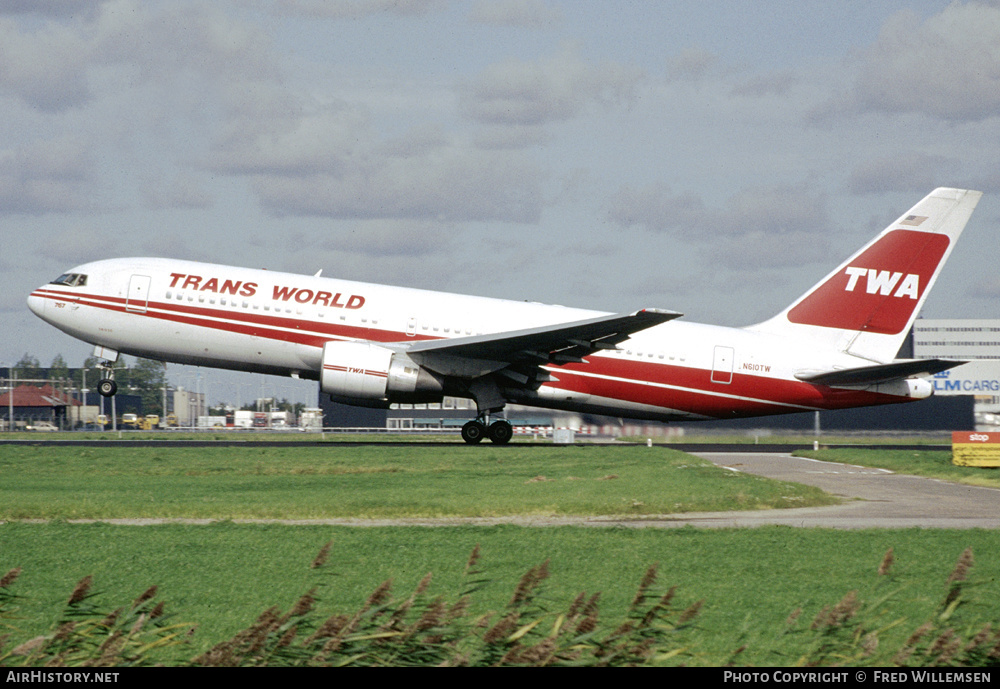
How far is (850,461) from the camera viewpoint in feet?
97.9

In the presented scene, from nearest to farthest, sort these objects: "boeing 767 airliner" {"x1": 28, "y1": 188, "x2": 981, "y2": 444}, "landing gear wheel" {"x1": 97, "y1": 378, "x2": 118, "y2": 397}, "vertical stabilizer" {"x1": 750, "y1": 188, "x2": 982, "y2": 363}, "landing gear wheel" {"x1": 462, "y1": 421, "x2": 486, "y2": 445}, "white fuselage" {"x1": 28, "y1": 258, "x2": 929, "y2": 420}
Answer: "boeing 767 airliner" {"x1": 28, "y1": 188, "x2": 981, "y2": 444} → "white fuselage" {"x1": 28, "y1": 258, "x2": 929, "y2": 420} → "landing gear wheel" {"x1": 97, "y1": 378, "x2": 118, "y2": 397} → "vertical stabilizer" {"x1": 750, "y1": 188, "x2": 982, "y2": 363} → "landing gear wheel" {"x1": 462, "y1": 421, "x2": 486, "y2": 445}

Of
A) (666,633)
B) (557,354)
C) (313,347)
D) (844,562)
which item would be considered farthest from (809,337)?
(666,633)

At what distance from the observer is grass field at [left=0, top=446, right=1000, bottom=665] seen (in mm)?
Result: 8008

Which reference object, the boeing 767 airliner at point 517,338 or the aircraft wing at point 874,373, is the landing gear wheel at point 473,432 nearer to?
the boeing 767 airliner at point 517,338

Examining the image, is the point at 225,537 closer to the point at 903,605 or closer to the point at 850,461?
the point at 903,605

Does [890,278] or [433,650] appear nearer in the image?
[433,650]

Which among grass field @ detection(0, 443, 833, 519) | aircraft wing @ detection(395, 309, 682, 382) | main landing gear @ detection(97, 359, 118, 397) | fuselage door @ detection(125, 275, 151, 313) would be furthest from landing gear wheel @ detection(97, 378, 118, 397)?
aircraft wing @ detection(395, 309, 682, 382)

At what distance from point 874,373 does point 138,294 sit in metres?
23.0

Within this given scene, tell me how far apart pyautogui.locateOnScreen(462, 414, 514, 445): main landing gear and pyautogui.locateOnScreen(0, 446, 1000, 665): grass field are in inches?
436

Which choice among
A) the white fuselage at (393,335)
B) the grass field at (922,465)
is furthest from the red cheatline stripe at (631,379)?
the grass field at (922,465)

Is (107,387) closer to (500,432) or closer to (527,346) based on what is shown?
(500,432)

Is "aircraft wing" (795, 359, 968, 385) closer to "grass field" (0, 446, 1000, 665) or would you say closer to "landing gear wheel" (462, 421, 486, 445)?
"landing gear wheel" (462, 421, 486, 445)

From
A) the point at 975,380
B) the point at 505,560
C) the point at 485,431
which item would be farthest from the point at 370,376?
the point at 975,380
